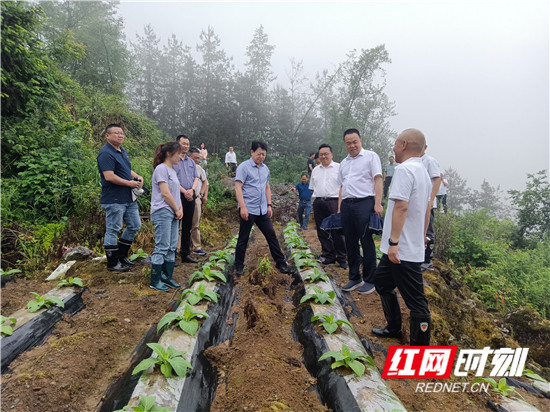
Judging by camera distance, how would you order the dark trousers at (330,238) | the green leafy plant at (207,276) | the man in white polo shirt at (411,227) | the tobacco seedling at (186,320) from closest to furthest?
the man in white polo shirt at (411,227) < the tobacco seedling at (186,320) < the green leafy plant at (207,276) < the dark trousers at (330,238)

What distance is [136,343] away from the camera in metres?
3.04

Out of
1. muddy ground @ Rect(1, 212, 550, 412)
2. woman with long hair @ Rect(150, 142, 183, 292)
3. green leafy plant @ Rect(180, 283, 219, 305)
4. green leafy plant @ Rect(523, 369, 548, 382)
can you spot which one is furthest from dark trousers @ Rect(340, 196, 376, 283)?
woman with long hair @ Rect(150, 142, 183, 292)

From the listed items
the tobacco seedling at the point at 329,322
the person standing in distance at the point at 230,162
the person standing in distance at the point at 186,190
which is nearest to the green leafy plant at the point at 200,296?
the tobacco seedling at the point at 329,322

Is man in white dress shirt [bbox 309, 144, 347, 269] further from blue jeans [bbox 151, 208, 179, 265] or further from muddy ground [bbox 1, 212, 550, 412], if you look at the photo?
blue jeans [bbox 151, 208, 179, 265]

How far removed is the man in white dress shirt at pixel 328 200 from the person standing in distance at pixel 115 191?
133 inches

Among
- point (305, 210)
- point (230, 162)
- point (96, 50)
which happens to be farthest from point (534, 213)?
point (96, 50)

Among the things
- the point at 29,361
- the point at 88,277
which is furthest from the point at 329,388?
the point at 88,277

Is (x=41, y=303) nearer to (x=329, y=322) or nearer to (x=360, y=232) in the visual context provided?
(x=329, y=322)

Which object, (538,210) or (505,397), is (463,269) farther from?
(538,210)

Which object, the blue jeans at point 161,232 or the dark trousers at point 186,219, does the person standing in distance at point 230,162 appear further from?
the blue jeans at point 161,232

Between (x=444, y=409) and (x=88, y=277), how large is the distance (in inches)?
187

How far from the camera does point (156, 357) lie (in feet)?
7.59

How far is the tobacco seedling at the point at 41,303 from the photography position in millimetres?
3114

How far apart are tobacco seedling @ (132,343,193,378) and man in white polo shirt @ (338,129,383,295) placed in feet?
9.02
